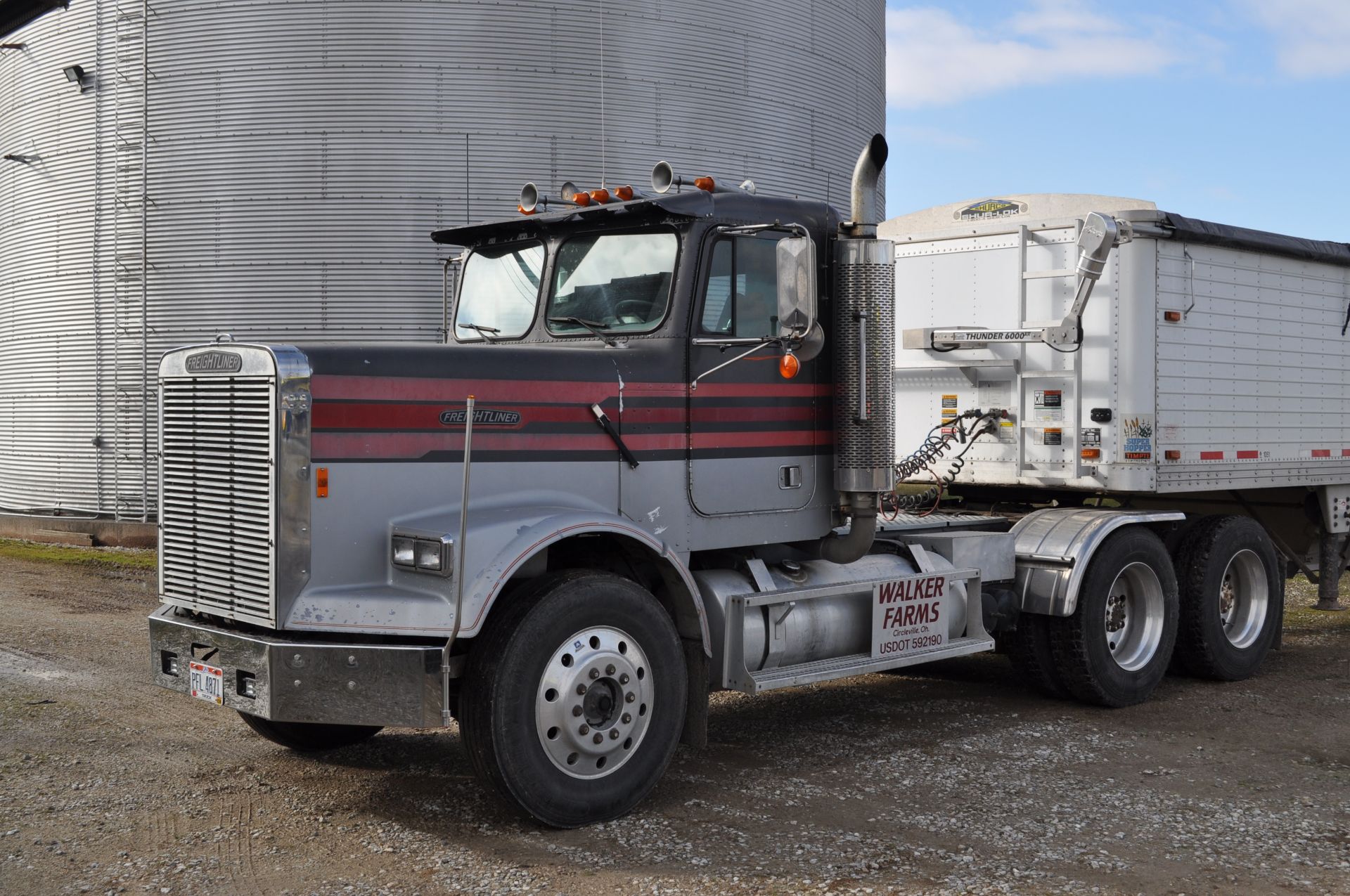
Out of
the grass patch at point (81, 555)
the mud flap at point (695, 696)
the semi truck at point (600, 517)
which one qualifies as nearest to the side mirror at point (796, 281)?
the semi truck at point (600, 517)

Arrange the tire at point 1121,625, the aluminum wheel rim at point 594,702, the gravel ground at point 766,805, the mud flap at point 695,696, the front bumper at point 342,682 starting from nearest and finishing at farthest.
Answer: the gravel ground at point 766,805 → the front bumper at point 342,682 → the aluminum wheel rim at point 594,702 → the mud flap at point 695,696 → the tire at point 1121,625

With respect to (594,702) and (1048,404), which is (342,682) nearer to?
(594,702)

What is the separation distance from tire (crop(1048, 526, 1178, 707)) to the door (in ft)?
8.24

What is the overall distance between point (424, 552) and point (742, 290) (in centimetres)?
230

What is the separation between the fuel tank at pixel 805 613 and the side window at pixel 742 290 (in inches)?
52.6

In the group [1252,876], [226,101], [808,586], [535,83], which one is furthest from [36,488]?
[1252,876]

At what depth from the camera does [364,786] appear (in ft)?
21.6

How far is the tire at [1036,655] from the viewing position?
8.66m

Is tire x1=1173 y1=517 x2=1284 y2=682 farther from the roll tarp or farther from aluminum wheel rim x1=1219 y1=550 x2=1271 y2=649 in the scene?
the roll tarp

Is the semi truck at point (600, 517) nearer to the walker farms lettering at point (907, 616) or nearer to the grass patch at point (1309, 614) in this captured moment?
the walker farms lettering at point (907, 616)

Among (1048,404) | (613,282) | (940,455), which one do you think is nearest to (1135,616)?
(1048,404)

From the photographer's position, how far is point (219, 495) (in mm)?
5910

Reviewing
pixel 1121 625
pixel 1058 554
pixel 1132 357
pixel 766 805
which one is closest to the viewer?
pixel 766 805

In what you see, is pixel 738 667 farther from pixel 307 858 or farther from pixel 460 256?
pixel 460 256
